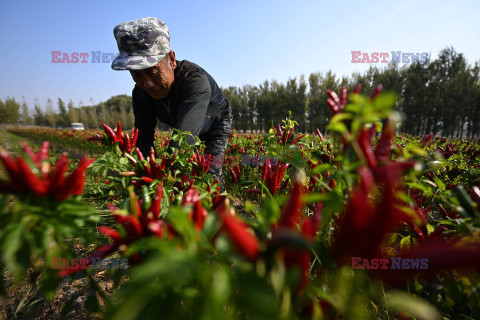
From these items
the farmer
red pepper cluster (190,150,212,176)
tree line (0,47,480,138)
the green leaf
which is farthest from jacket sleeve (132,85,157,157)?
tree line (0,47,480,138)

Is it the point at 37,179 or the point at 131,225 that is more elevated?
the point at 37,179

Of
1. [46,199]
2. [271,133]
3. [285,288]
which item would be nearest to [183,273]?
[285,288]

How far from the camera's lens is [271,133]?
6.10ft

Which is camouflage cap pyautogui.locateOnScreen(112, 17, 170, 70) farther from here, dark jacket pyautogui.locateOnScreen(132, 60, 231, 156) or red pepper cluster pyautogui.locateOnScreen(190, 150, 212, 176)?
red pepper cluster pyautogui.locateOnScreen(190, 150, 212, 176)

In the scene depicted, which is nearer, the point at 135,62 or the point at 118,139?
the point at 118,139

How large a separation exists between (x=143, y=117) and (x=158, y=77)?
0.67 metres

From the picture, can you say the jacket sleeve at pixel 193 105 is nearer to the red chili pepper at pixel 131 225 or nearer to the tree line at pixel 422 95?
the red chili pepper at pixel 131 225

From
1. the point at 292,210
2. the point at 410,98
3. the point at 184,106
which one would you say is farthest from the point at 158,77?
the point at 410,98

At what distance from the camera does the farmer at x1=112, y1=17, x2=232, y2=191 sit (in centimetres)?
189

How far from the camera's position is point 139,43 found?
1926 mm

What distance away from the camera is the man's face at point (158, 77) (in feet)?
6.46

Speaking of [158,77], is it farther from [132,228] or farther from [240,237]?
[240,237]

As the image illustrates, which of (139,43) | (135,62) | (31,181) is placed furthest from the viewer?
(139,43)

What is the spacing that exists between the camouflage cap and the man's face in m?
0.10
